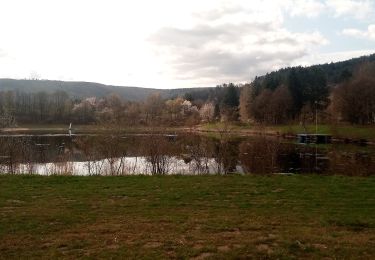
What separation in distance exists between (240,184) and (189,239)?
6.67m

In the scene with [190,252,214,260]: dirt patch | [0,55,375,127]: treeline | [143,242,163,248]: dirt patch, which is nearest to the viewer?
[190,252,214,260]: dirt patch

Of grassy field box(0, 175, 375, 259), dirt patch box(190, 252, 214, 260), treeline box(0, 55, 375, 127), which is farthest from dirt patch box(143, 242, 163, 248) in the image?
treeline box(0, 55, 375, 127)

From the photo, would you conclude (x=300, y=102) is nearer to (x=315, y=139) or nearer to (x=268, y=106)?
(x=268, y=106)

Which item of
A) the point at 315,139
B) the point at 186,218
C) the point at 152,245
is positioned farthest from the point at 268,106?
the point at 152,245

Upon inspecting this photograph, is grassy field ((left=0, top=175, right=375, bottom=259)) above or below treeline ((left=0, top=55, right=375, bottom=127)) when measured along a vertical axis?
below

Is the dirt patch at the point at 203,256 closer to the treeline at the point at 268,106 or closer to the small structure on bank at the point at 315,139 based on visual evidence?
the treeline at the point at 268,106

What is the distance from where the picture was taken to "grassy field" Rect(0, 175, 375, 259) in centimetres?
702

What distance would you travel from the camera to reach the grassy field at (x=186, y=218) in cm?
702

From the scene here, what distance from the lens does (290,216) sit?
9508mm

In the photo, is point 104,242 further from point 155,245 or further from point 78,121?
point 78,121

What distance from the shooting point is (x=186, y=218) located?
929 centimetres

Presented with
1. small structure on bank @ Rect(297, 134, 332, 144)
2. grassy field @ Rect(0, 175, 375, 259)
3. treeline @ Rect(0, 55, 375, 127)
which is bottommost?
small structure on bank @ Rect(297, 134, 332, 144)

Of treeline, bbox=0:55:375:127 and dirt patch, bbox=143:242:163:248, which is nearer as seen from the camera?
dirt patch, bbox=143:242:163:248

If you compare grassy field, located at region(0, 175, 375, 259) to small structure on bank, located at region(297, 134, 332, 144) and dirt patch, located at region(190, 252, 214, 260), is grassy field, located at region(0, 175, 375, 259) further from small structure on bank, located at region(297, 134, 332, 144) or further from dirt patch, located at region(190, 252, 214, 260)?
small structure on bank, located at region(297, 134, 332, 144)
